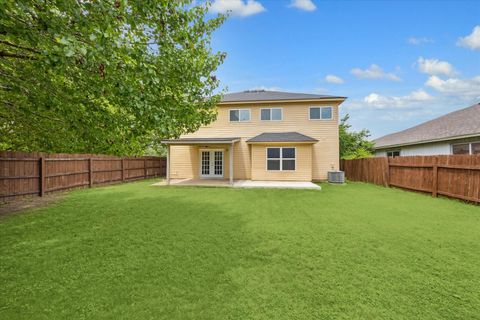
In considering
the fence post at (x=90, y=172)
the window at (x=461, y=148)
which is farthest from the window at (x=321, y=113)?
the fence post at (x=90, y=172)

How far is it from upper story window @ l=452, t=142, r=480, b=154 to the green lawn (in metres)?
7.21

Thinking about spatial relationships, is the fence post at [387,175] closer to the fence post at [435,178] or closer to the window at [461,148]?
the fence post at [435,178]

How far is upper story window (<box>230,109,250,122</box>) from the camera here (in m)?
16.8

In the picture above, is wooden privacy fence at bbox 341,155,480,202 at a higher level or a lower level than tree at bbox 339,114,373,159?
lower

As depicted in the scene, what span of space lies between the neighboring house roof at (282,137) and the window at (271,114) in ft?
3.64

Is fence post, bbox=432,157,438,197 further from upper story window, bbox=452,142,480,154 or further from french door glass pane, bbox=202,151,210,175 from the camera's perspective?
french door glass pane, bbox=202,151,210,175

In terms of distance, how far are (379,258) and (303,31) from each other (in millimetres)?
13935

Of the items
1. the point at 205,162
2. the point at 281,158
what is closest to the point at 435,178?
the point at 281,158

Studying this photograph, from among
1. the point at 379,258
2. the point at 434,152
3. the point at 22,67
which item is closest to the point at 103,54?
the point at 22,67

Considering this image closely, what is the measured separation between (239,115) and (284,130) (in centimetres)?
338

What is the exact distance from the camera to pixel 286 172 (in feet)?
49.5

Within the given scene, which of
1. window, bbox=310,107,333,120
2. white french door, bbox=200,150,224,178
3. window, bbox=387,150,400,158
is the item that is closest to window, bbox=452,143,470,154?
window, bbox=387,150,400,158

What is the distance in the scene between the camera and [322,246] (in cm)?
441

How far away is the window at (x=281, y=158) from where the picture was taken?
1507 cm
